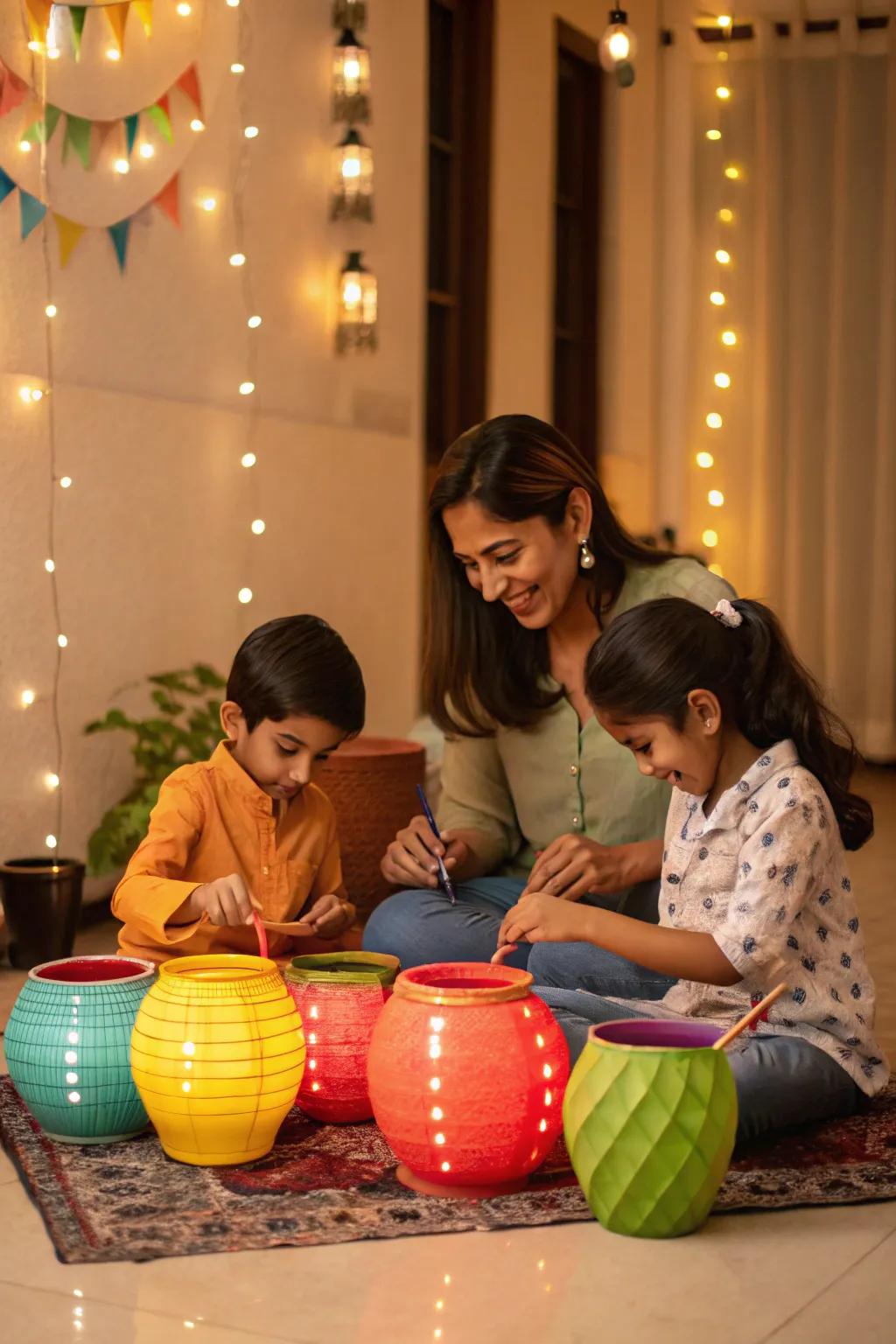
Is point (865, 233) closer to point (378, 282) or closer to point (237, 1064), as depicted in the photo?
point (378, 282)

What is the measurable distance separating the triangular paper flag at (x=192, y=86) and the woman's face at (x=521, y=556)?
1768 millimetres

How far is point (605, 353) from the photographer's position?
6199mm

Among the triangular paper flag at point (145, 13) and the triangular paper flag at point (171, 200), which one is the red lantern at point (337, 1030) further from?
the triangular paper flag at point (145, 13)

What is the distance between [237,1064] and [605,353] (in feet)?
16.2

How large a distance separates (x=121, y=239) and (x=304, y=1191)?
233cm

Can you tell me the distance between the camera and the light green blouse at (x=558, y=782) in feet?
7.58

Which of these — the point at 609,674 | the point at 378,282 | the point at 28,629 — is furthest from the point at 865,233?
the point at 609,674

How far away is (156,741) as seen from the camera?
3.42 meters

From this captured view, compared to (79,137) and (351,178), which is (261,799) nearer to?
(79,137)

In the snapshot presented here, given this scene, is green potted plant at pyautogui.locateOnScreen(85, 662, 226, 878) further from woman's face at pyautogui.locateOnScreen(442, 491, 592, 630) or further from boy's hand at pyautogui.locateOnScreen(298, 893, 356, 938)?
woman's face at pyautogui.locateOnScreen(442, 491, 592, 630)

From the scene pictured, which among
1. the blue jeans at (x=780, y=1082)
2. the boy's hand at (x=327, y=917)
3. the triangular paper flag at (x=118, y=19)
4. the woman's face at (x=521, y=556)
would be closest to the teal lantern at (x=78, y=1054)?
the boy's hand at (x=327, y=917)

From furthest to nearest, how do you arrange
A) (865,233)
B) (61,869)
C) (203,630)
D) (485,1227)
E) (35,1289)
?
(865,233)
(203,630)
(61,869)
(485,1227)
(35,1289)

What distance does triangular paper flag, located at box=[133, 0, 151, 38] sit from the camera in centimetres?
335

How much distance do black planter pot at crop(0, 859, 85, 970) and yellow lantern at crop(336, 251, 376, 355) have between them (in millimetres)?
1914
